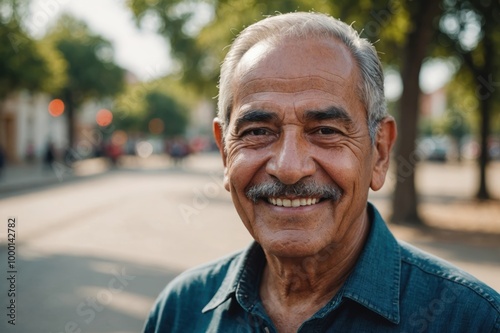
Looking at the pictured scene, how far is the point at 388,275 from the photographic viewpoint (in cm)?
186

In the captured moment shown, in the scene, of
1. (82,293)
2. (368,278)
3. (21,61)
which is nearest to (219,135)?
(368,278)

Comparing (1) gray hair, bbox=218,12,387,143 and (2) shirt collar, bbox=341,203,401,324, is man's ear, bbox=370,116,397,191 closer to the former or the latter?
(1) gray hair, bbox=218,12,387,143

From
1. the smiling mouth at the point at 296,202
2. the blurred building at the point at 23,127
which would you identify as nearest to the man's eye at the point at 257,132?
the smiling mouth at the point at 296,202

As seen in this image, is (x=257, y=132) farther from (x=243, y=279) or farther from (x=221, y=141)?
(x=243, y=279)

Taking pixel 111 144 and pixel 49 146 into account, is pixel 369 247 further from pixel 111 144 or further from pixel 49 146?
pixel 111 144

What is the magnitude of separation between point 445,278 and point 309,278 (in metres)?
0.45

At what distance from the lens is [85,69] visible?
41438 millimetres

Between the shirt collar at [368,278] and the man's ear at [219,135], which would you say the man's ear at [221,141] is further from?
the shirt collar at [368,278]

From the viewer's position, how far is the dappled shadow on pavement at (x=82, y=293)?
603 cm

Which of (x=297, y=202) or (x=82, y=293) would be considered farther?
(x=82, y=293)

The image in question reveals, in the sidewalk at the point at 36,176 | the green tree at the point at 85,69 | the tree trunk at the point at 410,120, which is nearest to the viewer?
the tree trunk at the point at 410,120

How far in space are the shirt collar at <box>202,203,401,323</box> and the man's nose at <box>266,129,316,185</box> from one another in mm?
356

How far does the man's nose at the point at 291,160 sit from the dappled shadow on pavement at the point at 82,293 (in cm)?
454

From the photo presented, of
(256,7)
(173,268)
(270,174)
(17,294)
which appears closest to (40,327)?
(17,294)
